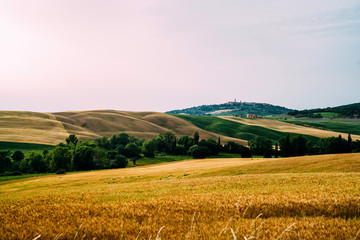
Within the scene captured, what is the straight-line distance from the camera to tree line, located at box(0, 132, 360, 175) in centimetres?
8488

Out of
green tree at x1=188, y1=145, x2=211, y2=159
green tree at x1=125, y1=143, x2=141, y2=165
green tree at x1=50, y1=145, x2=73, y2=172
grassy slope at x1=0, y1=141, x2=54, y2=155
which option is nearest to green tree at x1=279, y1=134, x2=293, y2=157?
green tree at x1=188, y1=145, x2=211, y2=159

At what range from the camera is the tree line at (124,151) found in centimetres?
8488

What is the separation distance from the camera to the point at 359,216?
7.70 metres

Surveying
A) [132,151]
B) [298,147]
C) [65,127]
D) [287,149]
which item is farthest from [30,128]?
[298,147]

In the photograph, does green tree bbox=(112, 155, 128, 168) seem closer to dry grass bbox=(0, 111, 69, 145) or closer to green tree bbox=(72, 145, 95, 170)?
green tree bbox=(72, 145, 95, 170)

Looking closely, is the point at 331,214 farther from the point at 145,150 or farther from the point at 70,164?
the point at 145,150

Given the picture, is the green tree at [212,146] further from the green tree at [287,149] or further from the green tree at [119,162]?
the green tree at [119,162]

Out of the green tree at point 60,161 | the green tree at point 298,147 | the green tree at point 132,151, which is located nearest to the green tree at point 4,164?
the green tree at point 60,161

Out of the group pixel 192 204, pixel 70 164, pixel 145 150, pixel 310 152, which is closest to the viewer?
pixel 192 204

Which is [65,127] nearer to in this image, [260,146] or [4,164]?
[4,164]

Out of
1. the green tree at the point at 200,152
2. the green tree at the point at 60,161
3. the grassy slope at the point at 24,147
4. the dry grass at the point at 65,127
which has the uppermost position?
the dry grass at the point at 65,127

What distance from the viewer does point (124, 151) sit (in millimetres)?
113438

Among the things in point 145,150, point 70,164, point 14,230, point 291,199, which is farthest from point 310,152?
point 14,230

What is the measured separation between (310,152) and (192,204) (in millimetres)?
118982
